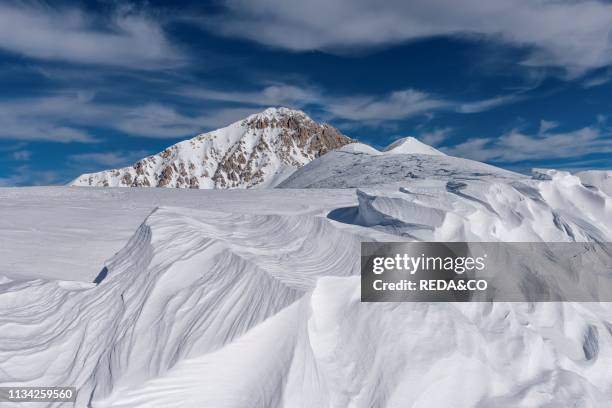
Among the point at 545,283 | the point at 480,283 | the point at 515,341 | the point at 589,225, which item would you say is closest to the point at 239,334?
the point at 515,341

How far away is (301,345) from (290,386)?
395 millimetres

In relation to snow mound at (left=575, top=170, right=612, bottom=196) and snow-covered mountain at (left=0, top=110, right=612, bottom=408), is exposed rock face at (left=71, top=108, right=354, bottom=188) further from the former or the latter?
snow-covered mountain at (left=0, top=110, right=612, bottom=408)

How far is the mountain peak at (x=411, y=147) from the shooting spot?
47344mm

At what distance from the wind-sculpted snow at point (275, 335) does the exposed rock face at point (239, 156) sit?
148 m

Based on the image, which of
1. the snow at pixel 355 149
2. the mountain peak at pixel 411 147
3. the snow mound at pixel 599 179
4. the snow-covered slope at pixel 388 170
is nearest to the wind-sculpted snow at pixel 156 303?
the snow mound at pixel 599 179

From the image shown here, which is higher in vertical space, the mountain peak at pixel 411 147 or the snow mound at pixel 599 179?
the mountain peak at pixel 411 147

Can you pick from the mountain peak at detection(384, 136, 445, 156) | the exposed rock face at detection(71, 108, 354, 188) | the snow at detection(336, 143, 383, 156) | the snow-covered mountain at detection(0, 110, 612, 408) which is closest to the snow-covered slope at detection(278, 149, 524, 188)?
the snow at detection(336, 143, 383, 156)

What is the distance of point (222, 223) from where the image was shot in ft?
22.8

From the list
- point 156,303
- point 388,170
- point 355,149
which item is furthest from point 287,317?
point 355,149

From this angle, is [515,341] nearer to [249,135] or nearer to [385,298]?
[385,298]

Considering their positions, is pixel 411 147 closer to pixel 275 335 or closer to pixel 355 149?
pixel 355 149

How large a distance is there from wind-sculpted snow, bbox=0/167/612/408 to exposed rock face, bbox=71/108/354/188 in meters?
148

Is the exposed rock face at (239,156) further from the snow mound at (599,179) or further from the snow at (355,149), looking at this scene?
the snow mound at (599,179)

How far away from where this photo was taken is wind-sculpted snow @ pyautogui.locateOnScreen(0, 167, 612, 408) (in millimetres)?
3652
